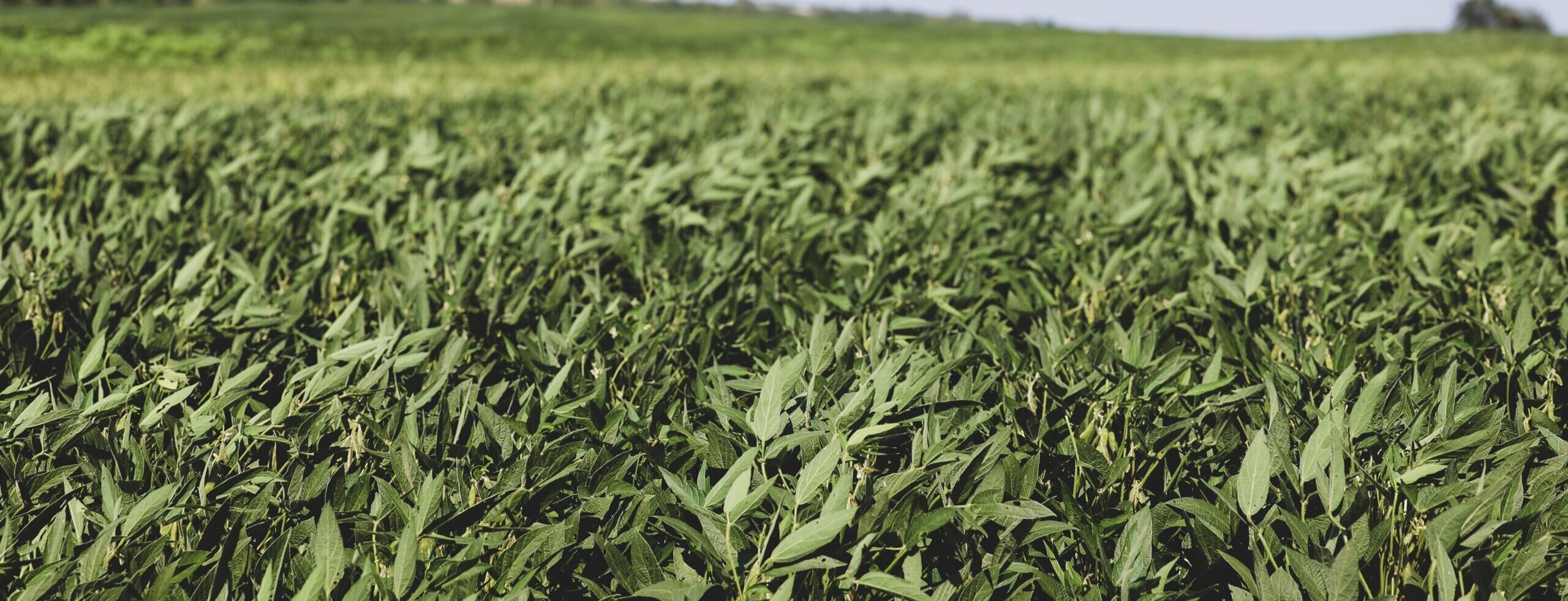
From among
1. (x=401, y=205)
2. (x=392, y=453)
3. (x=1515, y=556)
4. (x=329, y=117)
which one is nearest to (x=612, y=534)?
(x=392, y=453)

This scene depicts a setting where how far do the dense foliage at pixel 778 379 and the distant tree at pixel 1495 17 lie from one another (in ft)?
376

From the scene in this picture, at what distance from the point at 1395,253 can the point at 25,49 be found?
3876cm

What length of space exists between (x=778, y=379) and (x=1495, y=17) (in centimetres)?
12110

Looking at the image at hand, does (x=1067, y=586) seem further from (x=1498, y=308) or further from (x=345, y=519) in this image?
(x=1498, y=308)

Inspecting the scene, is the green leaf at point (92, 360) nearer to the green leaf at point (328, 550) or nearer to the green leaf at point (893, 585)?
the green leaf at point (328, 550)

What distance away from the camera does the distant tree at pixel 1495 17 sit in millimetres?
89125

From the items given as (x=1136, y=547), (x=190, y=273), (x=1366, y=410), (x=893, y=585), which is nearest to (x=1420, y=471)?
(x=1366, y=410)

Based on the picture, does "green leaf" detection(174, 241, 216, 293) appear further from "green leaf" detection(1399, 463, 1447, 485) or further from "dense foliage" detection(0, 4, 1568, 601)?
"green leaf" detection(1399, 463, 1447, 485)

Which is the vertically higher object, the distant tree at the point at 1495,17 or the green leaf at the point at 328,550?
the distant tree at the point at 1495,17

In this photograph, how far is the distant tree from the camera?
89125 mm

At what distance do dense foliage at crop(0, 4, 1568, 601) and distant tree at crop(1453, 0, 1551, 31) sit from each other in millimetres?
114497

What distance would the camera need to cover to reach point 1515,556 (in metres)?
1.26

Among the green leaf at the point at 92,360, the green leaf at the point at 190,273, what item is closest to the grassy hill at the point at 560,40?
the green leaf at the point at 190,273

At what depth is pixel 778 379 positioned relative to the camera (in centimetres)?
161
